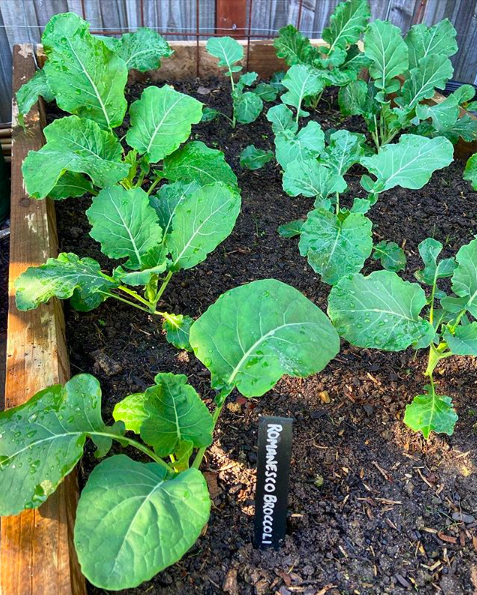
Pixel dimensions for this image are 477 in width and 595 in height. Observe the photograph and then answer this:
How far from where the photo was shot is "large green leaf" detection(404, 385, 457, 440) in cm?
153

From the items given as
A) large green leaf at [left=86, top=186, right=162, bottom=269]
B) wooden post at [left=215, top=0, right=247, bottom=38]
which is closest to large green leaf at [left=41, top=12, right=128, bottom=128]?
large green leaf at [left=86, top=186, right=162, bottom=269]

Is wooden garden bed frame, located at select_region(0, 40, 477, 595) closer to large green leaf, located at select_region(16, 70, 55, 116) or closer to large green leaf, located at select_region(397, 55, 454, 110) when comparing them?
large green leaf, located at select_region(16, 70, 55, 116)

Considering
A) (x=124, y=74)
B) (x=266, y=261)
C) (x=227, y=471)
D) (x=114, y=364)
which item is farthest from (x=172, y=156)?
(x=227, y=471)

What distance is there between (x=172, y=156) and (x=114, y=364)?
85cm

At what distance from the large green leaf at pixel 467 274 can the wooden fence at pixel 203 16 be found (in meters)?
2.36

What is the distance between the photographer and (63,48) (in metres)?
2.08

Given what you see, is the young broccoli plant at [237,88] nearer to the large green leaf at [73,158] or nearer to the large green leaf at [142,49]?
the large green leaf at [142,49]

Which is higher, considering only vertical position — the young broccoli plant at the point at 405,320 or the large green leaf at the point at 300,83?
the large green leaf at the point at 300,83

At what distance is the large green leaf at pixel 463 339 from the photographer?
1.48 metres

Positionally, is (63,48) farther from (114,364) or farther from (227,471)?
(227,471)

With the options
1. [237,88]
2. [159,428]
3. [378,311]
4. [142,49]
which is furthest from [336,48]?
[159,428]

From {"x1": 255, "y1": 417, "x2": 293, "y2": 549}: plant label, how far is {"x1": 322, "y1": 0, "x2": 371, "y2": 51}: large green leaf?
2160mm

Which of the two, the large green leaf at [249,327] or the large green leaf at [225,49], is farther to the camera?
the large green leaf at [225,49]

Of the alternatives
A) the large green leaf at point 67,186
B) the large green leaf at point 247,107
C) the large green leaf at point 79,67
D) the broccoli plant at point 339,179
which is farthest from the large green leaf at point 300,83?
the large green leaf at point 67,186
